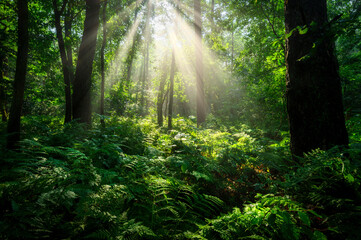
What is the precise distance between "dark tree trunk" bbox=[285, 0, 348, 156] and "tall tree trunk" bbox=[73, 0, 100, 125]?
6776 millimetres

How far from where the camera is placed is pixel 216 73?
22.6 metres

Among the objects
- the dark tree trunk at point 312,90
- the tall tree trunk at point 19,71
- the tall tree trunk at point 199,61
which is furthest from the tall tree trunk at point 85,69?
the dark tree trunk at point 312,90

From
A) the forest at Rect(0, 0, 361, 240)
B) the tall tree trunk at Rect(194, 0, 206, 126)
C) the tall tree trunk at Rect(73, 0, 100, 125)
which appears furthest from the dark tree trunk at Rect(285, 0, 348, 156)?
the tall tree trunk at Rect(73, 0, 100, 125)

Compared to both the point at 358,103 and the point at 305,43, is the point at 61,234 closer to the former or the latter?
the point at 305,43

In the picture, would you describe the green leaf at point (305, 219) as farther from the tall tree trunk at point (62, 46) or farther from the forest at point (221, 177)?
the tall tree trunk at point (62, 46)

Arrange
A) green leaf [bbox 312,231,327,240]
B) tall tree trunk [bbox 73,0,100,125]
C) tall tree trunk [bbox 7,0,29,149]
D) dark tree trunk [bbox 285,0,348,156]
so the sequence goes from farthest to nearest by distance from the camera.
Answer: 1. tall tree trunk [bbox 73,0,100,125]
2. tall tree trunk [bbox 7,0,29,149]
3. dark tree trunk [bbox 285,0,348,156]
4. green leaf [bbox 312,231,327,240]

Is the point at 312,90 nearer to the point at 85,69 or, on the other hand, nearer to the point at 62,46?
the point at 85,69

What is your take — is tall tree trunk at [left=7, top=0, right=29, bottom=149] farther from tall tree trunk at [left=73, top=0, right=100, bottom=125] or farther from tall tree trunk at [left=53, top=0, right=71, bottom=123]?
tall tree trunk at [left=53, top=0, right=71, bottom=123]

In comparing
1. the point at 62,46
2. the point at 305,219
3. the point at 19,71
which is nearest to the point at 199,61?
the point at 62,46

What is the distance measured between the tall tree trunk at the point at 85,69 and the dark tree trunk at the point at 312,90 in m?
6.78

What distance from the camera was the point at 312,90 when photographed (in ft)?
7.97

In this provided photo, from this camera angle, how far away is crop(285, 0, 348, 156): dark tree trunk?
92.9 inches

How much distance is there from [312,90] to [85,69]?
7215mm

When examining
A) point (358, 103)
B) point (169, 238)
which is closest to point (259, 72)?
point (358, 103)
